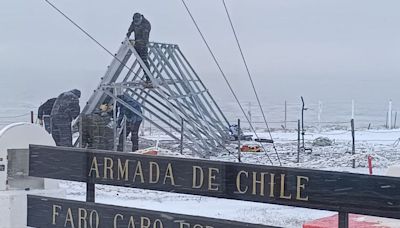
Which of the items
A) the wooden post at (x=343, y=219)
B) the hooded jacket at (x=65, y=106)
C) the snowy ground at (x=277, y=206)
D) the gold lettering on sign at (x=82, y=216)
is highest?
the hooded jacket at (x=65, y=106)

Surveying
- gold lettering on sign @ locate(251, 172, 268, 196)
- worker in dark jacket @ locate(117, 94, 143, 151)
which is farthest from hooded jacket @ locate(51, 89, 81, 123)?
gold lettering on sign @ locate(251, 172, 268, 196)

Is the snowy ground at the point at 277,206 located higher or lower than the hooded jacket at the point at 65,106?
lower

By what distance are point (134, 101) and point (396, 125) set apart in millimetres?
12529

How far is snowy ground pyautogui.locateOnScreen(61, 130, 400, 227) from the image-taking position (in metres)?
8.33

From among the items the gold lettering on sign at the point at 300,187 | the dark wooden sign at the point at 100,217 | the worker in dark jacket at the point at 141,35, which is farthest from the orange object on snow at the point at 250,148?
the gold lettering on sign at the point at 300,187

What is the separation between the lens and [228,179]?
164 inches

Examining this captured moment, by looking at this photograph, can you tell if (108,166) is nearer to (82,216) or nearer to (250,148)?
(82,216)

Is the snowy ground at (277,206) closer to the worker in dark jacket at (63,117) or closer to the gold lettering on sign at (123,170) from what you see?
the worker in dark jacket at (63,117)

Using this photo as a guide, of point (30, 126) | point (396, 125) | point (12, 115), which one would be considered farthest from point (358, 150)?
point (30, 126)

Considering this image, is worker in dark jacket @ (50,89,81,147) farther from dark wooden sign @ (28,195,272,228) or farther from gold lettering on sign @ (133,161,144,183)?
gold lettering on sign @ (133,161,144,183)

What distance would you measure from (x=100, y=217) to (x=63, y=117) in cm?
947

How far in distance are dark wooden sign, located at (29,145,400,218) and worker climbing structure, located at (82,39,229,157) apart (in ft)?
32.5

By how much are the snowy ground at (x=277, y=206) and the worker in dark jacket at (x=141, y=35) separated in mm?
2594

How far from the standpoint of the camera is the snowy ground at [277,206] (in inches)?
328
